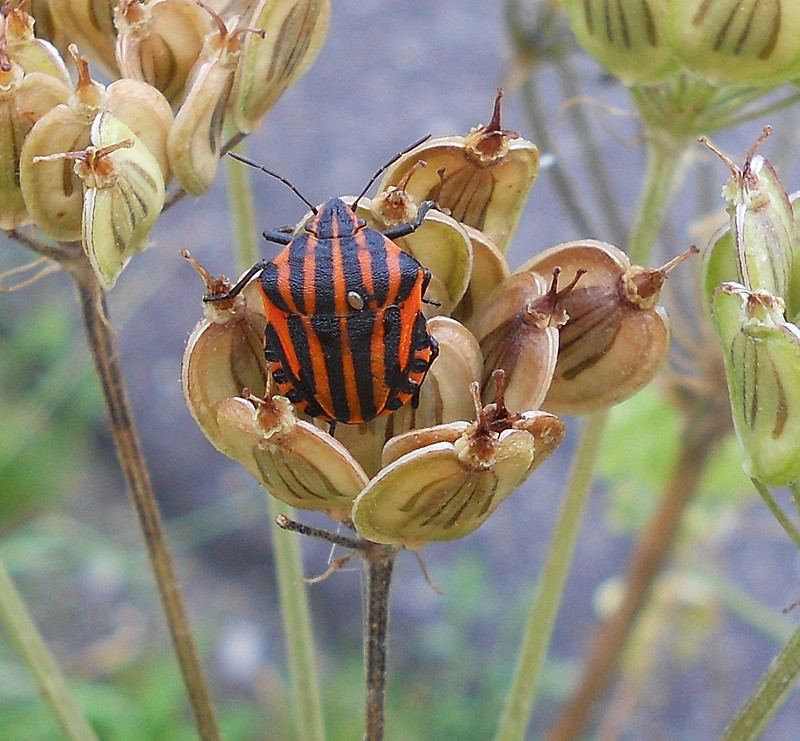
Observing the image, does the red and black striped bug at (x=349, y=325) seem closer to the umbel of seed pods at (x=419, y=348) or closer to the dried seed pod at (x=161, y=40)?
the umbel of seed pods at (x=419, y=348)

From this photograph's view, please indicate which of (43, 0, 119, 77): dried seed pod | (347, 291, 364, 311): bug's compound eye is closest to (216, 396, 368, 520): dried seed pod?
(347, 291, 364, 311): bug's compound eye

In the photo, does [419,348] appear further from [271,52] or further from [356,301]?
[271,52]

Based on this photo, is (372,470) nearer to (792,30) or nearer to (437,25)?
(792,30)

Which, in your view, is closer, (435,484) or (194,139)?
(435,484)

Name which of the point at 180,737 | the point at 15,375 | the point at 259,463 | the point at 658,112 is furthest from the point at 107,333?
the point at 15,375

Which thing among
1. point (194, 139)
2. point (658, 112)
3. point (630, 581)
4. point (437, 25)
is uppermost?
point (437, 25)

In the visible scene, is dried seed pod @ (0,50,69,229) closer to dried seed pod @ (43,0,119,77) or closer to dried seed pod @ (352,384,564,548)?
Result: dried seed pod @ (43,0,119,77)

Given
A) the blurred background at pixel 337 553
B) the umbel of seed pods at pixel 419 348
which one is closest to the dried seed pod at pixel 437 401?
the umbel of seed pods at pixel 419 348
